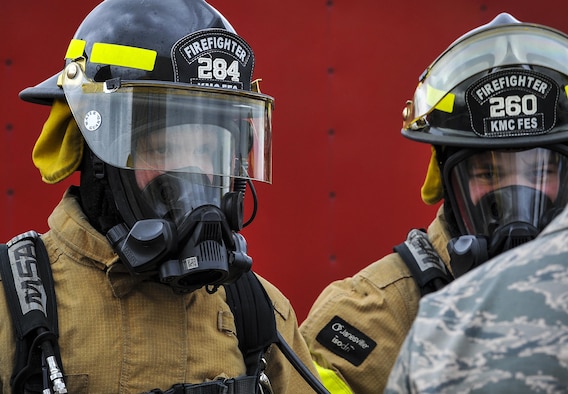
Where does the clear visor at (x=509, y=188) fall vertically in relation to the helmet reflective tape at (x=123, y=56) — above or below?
below

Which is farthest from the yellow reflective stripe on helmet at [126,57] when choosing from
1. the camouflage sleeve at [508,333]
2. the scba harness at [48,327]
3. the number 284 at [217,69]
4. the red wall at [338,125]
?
the red wall at [338,125]

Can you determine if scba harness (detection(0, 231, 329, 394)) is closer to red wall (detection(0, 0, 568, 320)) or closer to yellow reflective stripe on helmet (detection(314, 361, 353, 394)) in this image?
yellow reflective stripe on helmet (detection(314, 361, 353, 394))

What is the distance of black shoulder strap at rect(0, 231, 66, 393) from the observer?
2395mm

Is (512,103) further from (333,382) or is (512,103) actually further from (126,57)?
(126,57)

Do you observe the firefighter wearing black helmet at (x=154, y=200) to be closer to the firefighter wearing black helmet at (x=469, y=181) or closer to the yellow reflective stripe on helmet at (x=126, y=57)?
the yellow reflective stripe on helmet at (x=126, y=57)

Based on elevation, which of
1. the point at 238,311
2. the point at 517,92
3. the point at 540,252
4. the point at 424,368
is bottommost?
the point at 238,311

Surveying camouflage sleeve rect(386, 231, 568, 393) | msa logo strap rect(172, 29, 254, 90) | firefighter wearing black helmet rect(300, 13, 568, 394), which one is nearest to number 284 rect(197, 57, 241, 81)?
msa logo strap rect(172, 29, 254, 90)

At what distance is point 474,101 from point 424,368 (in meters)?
2.04

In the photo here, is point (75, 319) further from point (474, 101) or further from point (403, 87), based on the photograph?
point (403, 87)

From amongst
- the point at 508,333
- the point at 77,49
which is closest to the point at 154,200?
the point at 77,49

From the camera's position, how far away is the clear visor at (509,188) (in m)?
3.18

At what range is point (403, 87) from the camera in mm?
4602

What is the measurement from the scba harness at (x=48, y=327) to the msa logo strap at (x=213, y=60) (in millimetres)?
489

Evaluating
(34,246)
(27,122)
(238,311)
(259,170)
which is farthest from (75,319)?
(27,122)
